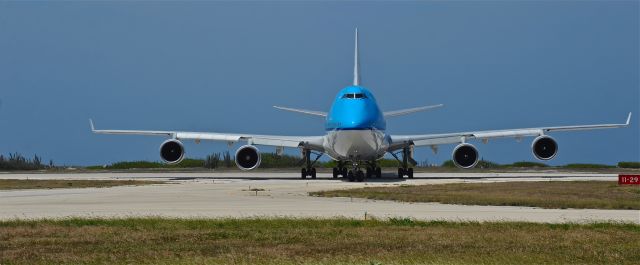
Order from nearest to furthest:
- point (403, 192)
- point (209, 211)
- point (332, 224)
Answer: point (332, 224) → point (209, 211) → point (403, 192)

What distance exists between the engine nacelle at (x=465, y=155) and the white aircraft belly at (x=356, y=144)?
457 centimetres

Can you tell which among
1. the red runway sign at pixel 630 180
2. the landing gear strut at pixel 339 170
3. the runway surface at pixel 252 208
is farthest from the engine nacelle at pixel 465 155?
the runway surface at pixel 252 208

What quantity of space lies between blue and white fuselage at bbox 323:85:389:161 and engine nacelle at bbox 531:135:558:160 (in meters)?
9.09

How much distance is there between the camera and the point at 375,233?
20156 mm

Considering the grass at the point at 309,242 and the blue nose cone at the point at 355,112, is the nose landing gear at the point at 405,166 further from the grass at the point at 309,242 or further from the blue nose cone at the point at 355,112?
the grass at the point at 309,242

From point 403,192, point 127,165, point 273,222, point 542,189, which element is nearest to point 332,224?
point 273,222

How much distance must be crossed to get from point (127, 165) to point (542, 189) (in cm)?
5776

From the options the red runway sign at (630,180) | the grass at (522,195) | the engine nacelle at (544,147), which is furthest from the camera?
the engine nacelle at (544,147)

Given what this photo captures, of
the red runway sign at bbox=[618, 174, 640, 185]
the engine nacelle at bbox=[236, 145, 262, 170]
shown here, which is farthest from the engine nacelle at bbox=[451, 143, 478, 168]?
the red runway sign at bbox=[618, 174, 640, 185]

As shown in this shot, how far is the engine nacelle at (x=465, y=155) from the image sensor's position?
182 feet

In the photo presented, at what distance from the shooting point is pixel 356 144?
1987 inches

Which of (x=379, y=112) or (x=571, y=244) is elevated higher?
(x=379, y=112)

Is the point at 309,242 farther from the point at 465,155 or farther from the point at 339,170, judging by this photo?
the point at 339,170

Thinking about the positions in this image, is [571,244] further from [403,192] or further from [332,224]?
[403,192]
